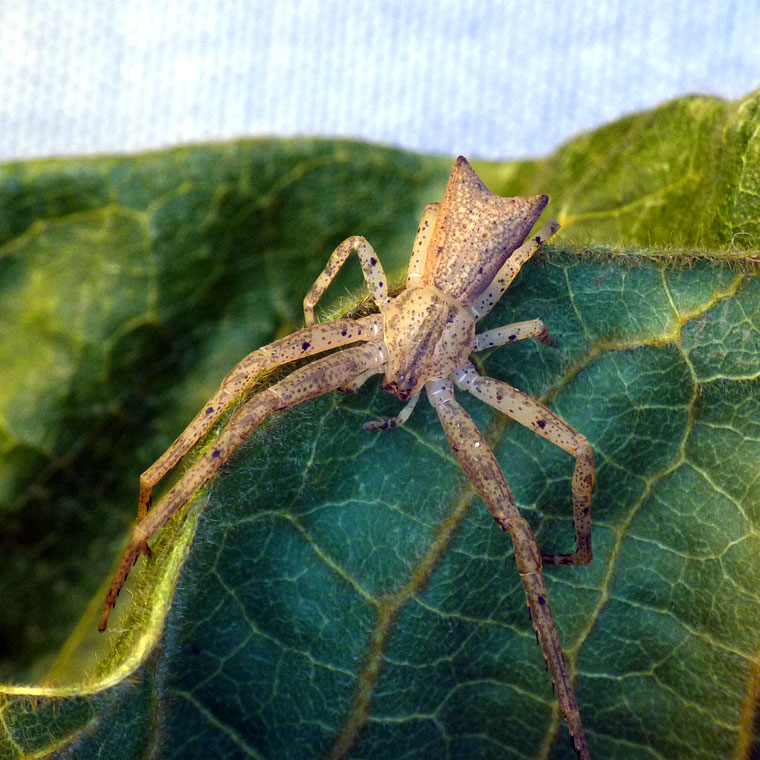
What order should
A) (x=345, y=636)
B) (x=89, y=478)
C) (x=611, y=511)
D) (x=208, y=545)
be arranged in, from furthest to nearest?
(x=89, y=478) < (x=611, y=511) < (x=345, y=636) < (x=208, y=545)

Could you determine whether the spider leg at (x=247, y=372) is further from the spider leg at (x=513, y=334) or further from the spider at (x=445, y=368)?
the spider leg at (x=513, y=334)

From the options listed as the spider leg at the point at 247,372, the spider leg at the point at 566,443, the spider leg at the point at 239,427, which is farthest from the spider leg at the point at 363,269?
the spider leg at the point at 566,443

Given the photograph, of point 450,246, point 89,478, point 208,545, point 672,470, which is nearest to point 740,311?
point 672,470

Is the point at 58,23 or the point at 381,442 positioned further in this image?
the point at 58,23

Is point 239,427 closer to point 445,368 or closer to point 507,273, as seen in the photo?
point 445,368

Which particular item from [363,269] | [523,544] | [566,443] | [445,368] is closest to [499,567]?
[523,544]

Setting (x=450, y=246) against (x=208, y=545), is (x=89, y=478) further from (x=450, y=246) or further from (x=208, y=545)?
(x=450, y=246)

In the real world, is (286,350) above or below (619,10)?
below
